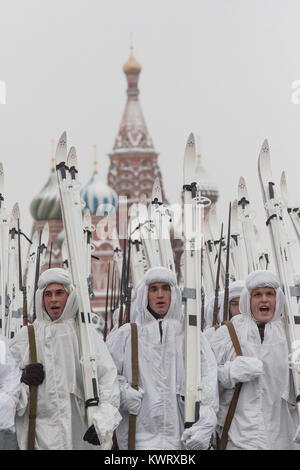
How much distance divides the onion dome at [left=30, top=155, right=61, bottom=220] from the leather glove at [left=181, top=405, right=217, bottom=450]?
177 ft

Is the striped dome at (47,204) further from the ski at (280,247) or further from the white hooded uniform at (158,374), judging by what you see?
the white hooded uniform at (158,374)

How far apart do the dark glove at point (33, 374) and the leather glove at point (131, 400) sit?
0.56 meters

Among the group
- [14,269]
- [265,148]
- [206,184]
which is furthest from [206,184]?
[265,148]

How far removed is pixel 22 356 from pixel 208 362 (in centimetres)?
126

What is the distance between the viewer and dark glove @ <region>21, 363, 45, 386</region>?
333 inches

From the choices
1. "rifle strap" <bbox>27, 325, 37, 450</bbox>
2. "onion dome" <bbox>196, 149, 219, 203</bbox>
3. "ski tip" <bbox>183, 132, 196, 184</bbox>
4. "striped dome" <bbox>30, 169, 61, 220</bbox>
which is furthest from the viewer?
"striped dome" <bbox>30, 169, 61, 220</bbox>

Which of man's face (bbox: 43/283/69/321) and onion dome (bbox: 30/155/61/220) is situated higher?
onion dome (bbox: 30/155/61/220)

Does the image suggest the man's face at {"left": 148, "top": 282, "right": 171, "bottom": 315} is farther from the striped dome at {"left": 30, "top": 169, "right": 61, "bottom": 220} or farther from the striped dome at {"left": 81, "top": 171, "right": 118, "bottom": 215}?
the striped dome at {"left": 30, "top": 169, "right": 61, "bottom": 220}

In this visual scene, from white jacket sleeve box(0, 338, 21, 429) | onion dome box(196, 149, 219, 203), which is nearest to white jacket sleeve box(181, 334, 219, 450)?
white jacket sleeve box(0, 338, 21, 429)

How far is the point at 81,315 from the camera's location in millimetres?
8656

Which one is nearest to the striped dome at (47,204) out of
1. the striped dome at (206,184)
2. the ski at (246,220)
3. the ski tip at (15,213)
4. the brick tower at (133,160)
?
the brick tower at (133,160)

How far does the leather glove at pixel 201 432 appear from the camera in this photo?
26.8 ft
